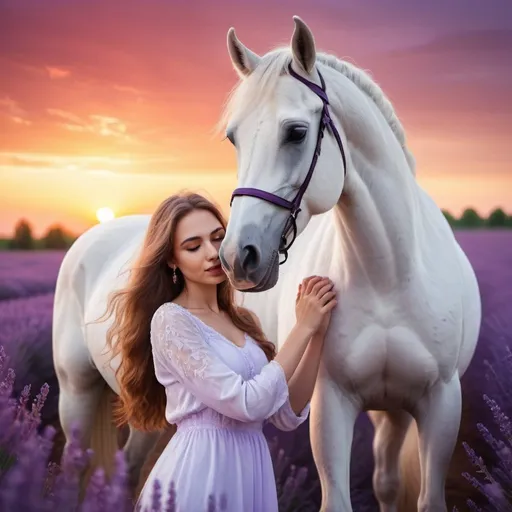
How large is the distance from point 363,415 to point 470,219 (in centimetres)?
127

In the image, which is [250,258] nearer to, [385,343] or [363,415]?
[385,343]

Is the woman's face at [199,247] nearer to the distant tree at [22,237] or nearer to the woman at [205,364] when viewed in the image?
the woman at [205,364]

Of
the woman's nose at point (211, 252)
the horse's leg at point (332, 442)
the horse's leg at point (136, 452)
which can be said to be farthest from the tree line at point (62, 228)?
the woman's nose at point (211, 252)

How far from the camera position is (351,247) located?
1.95 meters

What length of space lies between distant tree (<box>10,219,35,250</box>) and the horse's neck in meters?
2.92

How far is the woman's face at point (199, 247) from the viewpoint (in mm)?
1742

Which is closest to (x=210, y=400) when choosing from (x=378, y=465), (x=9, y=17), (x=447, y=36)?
(x=378, y=465)

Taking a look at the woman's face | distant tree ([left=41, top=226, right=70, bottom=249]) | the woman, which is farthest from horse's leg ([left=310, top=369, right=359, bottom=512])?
distant tree ([left=41, top=226, right=70, bottom=249])

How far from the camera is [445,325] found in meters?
2.02

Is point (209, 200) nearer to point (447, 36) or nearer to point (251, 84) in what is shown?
point (251, 84)

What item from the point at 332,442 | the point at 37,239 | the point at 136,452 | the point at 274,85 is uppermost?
the point at 274,85

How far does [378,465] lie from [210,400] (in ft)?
4.59

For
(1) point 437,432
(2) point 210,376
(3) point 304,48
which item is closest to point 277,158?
(3) point 304,48

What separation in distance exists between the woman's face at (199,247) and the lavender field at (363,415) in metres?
1.32
